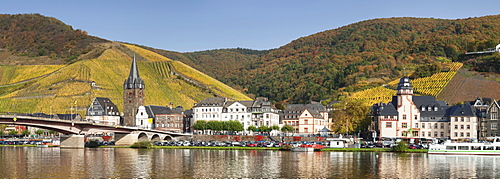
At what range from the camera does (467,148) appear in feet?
304

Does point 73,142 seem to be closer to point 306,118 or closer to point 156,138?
point 156,138

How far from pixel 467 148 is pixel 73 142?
75.4 m

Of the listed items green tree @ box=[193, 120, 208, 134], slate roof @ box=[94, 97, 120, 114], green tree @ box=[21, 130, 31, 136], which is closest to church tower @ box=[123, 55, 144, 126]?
slate roof @ box=[94, 97, 120, 114]

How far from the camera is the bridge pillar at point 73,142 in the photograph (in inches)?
4387

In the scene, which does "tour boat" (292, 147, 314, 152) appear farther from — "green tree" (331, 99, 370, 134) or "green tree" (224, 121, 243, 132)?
"green tree" (224, 121, 243, 132)

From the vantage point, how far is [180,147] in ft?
360

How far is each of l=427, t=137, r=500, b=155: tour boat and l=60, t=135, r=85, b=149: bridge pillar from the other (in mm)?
66862

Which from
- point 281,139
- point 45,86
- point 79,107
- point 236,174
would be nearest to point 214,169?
point 236,174

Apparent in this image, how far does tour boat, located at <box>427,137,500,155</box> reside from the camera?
297 feet

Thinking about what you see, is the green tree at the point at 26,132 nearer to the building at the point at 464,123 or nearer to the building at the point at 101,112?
the building at the point at 101,112

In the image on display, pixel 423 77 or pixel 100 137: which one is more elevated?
pixel 423 77

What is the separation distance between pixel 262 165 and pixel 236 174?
1104 centimetres

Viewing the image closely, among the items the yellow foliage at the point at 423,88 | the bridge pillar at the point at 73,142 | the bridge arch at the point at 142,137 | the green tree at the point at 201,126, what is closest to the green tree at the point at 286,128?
the green tree at the point at 201,126

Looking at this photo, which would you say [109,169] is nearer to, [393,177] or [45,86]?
[393,177]
